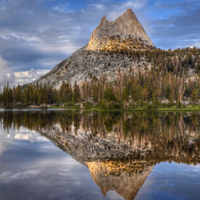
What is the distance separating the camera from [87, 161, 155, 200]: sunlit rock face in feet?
34.6

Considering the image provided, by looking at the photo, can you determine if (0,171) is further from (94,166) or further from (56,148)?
(56,148)

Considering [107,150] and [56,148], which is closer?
[107,150]

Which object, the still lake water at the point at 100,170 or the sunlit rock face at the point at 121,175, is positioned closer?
the still lake water at the point at 100,170

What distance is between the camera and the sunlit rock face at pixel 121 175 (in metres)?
10.5

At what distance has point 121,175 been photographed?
39.5 ft

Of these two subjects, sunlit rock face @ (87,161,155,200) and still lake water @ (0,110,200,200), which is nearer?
still lake water @ (0,110,200,200)

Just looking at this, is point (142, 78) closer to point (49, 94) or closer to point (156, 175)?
point (49, 94)

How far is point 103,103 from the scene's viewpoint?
321 ft

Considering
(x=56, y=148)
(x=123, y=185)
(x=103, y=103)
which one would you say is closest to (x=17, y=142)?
(x=56, y=148)

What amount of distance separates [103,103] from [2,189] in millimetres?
88122

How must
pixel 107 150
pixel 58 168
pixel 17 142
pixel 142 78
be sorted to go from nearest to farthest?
1. pixel 58 168
2. pixel 107 150
3. pixel 17 142
4. pixel 142 78

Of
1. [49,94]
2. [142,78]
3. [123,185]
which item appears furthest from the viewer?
[142,78]

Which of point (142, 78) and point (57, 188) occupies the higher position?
point (142, 78)

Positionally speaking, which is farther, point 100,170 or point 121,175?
point 100,170
